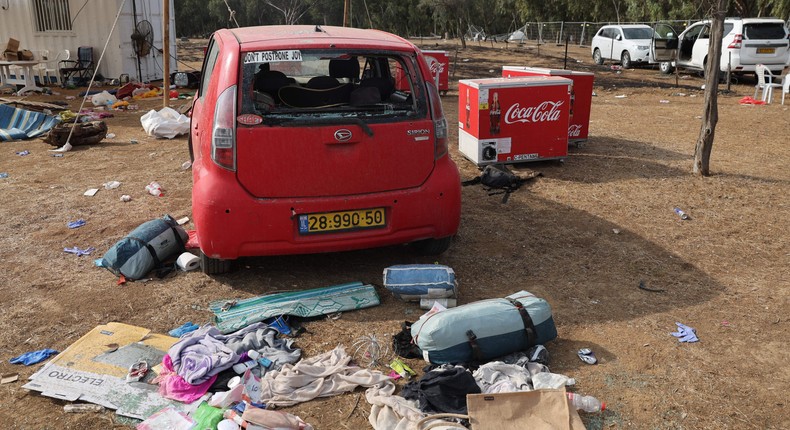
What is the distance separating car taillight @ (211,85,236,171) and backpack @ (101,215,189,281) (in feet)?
3.85

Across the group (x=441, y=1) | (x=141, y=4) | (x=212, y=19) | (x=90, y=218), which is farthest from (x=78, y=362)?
(x=212, y=19)

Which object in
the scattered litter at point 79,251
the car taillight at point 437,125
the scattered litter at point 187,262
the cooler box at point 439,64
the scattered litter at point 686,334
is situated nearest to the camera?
the scattered litter at point 686,334

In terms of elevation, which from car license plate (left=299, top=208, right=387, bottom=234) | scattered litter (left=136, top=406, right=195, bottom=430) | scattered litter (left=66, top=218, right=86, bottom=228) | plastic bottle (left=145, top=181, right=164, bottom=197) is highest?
car license plate (left=299, top=208, right=387, bottom=234)

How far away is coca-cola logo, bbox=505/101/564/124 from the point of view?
26.9 ft

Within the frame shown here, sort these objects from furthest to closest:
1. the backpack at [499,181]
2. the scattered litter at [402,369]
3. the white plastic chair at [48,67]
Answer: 1. the white plastic chair at [48,67]
2. the backpack at [499,181]
3. the scattered litter at [402,369]

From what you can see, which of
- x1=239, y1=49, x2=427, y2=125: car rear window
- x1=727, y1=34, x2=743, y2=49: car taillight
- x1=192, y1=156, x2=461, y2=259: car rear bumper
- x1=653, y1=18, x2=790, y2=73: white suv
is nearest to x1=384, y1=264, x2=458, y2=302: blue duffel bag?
x1=192, y1=156, x2=461, y2=259: car rear bumper

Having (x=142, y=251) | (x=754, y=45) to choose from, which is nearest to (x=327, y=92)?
(x=142, y=251)

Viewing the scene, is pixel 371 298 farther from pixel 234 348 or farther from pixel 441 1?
pixel 441 1

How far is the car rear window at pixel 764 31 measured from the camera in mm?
17641

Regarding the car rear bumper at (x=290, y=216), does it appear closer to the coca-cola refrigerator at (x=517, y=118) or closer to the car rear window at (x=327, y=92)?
the car rear window at (x=327, y=92)

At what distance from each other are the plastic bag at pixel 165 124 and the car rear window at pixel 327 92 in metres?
5.63

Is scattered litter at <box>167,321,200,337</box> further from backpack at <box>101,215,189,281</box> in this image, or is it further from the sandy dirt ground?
backpack at <box>101,215,189,281</box>

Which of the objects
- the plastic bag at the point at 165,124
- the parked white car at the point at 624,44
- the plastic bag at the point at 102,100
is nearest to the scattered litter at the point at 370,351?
the plastic bag at the point at 165,124

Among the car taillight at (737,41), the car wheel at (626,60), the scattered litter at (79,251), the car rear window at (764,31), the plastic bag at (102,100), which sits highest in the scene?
the car rear window at (764,31)
